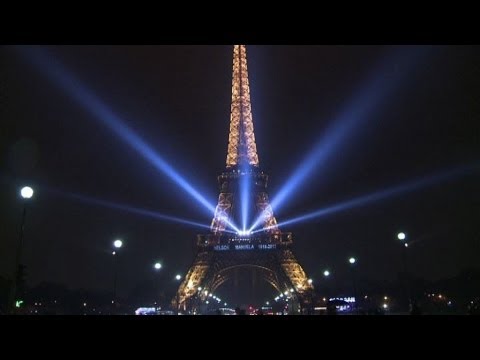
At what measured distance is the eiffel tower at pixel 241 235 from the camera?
72.8 m

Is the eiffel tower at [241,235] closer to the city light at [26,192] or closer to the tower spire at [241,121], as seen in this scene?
the tower spire at [241,121]

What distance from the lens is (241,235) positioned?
261 feet

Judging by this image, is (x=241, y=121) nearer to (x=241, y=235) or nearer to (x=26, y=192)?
(x=241, y=235)

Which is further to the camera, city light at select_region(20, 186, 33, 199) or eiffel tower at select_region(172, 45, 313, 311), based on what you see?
eiffel tower at select_region(172, 45, 313, 311)

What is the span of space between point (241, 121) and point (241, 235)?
747 inches

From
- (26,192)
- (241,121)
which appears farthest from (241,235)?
(26,192)

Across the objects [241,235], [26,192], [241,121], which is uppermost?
[241,121]

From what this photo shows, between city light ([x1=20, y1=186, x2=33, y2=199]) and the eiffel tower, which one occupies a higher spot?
the eiffel tower

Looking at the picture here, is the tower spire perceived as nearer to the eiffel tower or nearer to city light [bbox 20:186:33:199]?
the eiffel tower

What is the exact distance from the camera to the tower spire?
3034 inches

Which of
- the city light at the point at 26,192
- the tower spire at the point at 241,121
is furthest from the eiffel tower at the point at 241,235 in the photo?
the city light at the point at 26,192

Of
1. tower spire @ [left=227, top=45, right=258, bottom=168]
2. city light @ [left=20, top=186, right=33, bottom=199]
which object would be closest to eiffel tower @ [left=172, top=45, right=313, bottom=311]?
tower spire @ [left=227, top=45, right=258, bottom=168]
